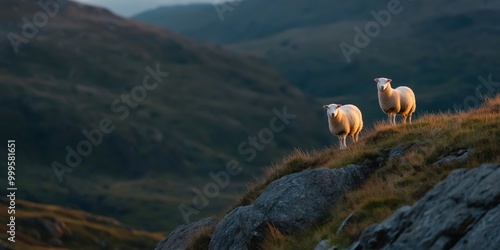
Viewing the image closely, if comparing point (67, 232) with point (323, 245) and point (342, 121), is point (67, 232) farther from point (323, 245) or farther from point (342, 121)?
point (323, 245)

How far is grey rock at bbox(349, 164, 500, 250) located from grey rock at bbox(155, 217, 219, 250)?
8.45 m

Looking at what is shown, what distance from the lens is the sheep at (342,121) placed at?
2529 cm

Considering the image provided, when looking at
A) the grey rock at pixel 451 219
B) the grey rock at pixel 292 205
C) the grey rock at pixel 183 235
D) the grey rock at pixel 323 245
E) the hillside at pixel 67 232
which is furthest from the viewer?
the hillside at pixel 67 232

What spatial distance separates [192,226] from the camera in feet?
78.7

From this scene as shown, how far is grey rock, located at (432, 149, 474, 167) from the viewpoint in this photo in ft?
56.5

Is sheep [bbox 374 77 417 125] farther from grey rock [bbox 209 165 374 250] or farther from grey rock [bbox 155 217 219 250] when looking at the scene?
grey rock [bbox 155 217 219 250]

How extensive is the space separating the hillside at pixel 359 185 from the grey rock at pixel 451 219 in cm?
5

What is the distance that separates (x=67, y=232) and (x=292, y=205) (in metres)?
98.0

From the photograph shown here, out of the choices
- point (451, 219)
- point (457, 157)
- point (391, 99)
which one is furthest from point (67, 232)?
point (451, 219)

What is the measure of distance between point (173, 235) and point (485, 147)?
10379 mm

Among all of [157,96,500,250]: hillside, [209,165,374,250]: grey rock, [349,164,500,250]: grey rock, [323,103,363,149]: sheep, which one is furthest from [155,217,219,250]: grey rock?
[349,164,500,250]: grey rock

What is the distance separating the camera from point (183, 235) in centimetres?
2350

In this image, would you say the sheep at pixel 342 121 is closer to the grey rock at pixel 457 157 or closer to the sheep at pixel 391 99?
the sheep at pixel 391 99

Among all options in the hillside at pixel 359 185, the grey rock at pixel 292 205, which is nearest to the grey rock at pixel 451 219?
the hillside at pixel 359 185
